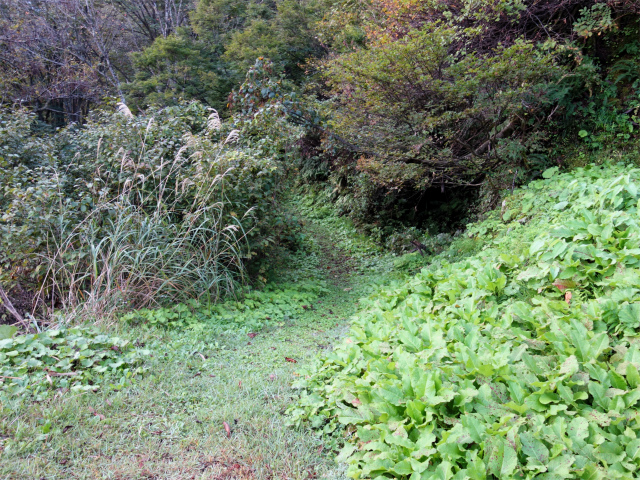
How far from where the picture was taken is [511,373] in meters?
2.29

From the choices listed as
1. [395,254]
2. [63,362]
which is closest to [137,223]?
[63,362]

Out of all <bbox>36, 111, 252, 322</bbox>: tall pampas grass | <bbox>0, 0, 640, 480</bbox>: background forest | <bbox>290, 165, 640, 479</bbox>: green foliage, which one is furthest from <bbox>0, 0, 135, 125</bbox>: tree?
<bbox>290, 165, 640, 479</bbox>: green foliage

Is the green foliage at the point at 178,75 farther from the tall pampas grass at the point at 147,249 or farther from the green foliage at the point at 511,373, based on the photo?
the green foliage at the point at 511,373

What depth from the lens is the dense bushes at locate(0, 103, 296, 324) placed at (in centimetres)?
461

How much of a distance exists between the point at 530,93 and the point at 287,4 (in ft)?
40.3

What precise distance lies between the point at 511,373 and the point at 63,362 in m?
3.11

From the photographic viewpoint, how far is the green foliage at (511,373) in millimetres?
1875

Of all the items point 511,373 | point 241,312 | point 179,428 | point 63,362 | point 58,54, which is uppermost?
point 58,54

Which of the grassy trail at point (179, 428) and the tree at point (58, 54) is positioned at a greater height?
the tree at point (58, 54)

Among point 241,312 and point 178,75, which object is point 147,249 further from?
point 178,75

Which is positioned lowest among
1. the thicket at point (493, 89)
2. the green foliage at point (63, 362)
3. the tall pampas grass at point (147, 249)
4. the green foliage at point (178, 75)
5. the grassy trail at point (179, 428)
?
the grassy trail at point (179, 428)

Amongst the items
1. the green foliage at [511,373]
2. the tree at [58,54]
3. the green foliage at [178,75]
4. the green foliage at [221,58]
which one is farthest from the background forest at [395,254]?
the tree at [58,54]

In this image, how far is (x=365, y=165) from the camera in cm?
722

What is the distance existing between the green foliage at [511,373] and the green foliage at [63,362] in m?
1.46
